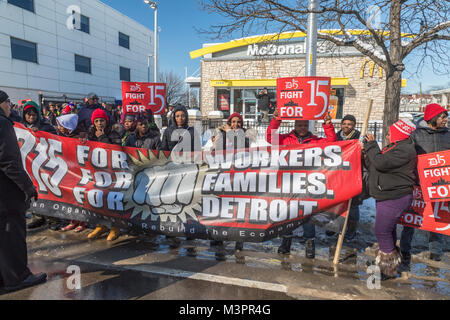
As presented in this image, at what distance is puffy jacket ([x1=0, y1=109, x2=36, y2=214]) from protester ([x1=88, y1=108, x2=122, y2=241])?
67.1 inches

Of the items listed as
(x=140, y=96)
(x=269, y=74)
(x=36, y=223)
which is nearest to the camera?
(x=36, y=223)

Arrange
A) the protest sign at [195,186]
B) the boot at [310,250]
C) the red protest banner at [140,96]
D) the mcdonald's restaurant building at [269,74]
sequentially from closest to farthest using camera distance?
1. the protest sign at [195,186]
2. the boot at [310,250]
3. the red protest banner at [140,96]
4. the mcdonald's restaurant building at [269,74]

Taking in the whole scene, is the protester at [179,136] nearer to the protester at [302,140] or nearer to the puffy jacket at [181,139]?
the puffy jacket at [181,139]

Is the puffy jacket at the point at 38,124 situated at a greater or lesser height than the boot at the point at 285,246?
greater

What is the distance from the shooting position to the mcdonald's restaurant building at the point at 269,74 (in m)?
19.1

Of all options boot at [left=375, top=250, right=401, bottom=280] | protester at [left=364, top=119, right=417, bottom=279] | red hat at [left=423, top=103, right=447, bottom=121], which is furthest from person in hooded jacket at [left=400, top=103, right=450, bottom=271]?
protester at [left=364, top=119, right=417, bottom=279]

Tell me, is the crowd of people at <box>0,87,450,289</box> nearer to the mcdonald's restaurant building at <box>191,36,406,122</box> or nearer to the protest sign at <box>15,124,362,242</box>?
Result: the protest sign at <box>15,124,362,242</box>

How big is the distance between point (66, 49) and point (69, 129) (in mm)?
29193

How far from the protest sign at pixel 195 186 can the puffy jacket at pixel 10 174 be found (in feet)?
4.54

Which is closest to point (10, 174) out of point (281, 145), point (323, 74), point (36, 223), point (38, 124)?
point (38, 124)

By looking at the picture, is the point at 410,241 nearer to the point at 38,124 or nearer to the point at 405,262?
the point at 405,262

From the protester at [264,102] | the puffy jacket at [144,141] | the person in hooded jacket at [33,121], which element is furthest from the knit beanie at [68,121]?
the protester at [264,102]

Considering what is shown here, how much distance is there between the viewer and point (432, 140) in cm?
399
